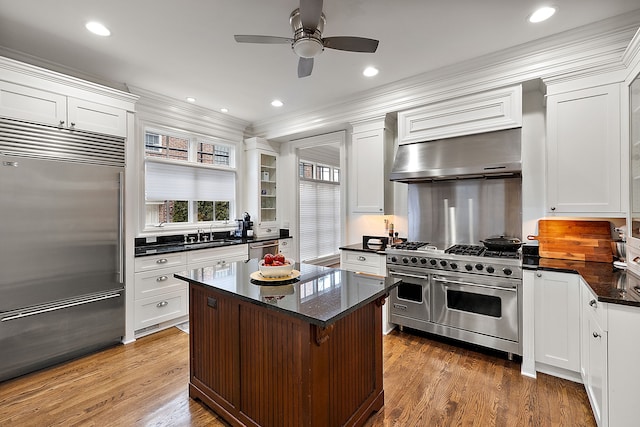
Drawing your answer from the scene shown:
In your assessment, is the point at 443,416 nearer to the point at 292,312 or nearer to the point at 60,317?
the point at 292,312

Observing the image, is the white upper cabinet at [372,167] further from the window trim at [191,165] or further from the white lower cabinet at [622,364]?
the white lower cabinet at [622,364]

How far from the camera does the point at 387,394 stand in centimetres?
230

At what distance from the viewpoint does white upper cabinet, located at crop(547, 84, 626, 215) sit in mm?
2350

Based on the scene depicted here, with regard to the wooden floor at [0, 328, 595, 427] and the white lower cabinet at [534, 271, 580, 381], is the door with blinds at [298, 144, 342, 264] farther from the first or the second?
the white lower cabinet at [534, 271, 580, 381]

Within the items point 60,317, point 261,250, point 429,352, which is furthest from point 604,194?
point 60,317

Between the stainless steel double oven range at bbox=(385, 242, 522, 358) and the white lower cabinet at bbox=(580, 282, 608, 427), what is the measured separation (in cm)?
49

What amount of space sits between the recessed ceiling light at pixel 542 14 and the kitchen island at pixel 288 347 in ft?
7.40

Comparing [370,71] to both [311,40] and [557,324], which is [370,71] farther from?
[557,324]

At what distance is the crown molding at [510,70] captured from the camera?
2361mm

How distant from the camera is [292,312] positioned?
4.77ft

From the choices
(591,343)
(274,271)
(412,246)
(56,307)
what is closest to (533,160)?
(412,246)

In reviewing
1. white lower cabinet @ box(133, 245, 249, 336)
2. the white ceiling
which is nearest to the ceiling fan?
the white ceiling

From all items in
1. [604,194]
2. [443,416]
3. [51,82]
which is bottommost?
[443,416]

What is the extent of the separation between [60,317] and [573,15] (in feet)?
16.3
